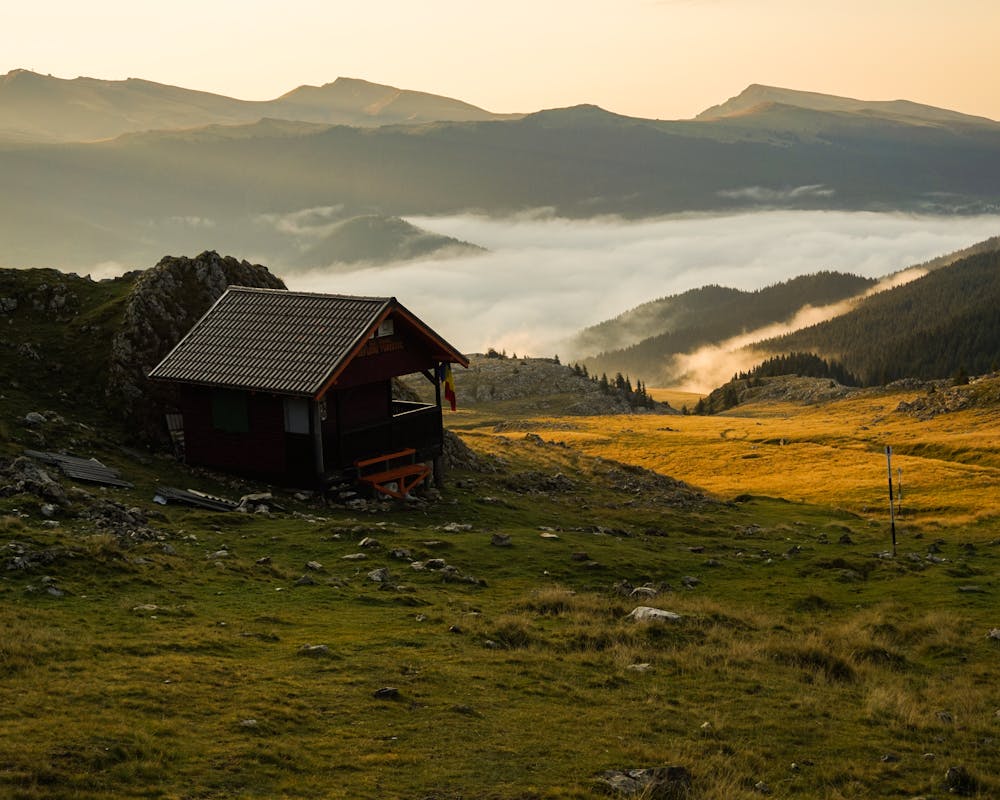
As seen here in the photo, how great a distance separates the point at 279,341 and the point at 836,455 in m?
50.6

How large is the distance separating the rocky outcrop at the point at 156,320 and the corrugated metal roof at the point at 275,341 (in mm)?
3314

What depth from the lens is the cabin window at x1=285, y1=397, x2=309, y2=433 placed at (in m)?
35.6

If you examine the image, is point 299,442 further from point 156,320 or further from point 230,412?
point 156,320

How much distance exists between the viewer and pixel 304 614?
71.8ft

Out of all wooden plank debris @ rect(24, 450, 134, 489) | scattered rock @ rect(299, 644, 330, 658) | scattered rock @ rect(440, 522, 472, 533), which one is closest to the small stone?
scattered rock @ rect(299, 644, 330, 658)

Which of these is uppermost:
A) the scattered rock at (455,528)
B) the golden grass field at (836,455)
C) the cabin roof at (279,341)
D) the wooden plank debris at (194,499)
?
the cabin roof at (279,341)

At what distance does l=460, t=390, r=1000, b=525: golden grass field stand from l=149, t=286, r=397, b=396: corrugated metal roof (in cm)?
2693

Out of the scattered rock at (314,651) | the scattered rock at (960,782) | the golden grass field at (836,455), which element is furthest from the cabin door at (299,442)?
the golden grass field at (836,455)

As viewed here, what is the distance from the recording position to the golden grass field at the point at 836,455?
54894mm

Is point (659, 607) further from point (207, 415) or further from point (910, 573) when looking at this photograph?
point (207, 415)

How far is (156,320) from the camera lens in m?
44.2

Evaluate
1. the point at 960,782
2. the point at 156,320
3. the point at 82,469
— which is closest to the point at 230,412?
the point at 82,469

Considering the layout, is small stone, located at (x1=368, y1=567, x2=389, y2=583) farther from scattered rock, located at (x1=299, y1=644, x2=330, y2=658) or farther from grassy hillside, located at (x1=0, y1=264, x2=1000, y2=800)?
scattered rock, located at (x1=299, y1=644, x2=330, y2=658)

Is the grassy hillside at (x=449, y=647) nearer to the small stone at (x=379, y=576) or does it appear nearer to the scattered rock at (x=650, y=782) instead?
the scattered rock at (x=650, y=782)
